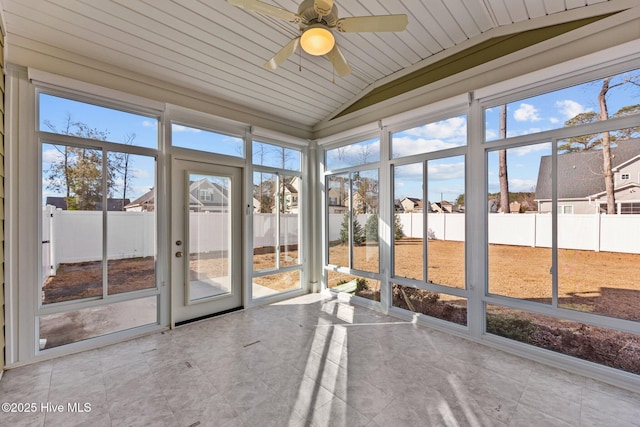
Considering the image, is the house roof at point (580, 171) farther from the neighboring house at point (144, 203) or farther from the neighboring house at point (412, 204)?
the neighboring house at point (144, 203)

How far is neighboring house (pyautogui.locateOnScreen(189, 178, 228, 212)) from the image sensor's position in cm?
381

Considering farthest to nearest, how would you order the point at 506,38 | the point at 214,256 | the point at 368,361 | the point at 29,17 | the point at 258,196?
the point at 258,196, the point at 214,256, the point at 506,38, the point at 368,361, the point at 29,17

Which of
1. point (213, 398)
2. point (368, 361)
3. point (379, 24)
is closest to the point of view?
point (379, 24)

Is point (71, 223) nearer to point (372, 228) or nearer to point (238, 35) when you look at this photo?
point (238, 35)

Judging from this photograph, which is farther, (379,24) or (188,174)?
(188,174)

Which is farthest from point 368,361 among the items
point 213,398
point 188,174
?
point 188,174

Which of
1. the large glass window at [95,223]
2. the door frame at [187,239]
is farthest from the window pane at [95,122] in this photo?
the door frame at [187,239]

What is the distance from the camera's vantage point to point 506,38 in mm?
2941

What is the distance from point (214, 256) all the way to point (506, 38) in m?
4.41

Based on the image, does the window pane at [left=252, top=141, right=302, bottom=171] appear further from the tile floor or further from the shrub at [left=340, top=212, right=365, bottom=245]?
the tile floor

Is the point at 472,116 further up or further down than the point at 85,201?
further up

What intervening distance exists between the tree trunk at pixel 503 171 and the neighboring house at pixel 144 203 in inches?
161

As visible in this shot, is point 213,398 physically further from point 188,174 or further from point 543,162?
point 543,162

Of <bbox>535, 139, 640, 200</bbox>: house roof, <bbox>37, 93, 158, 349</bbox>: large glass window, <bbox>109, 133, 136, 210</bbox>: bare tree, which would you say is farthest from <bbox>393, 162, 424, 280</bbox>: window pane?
<bbox>109, 133, 136, 210</bbox>: bare tree
